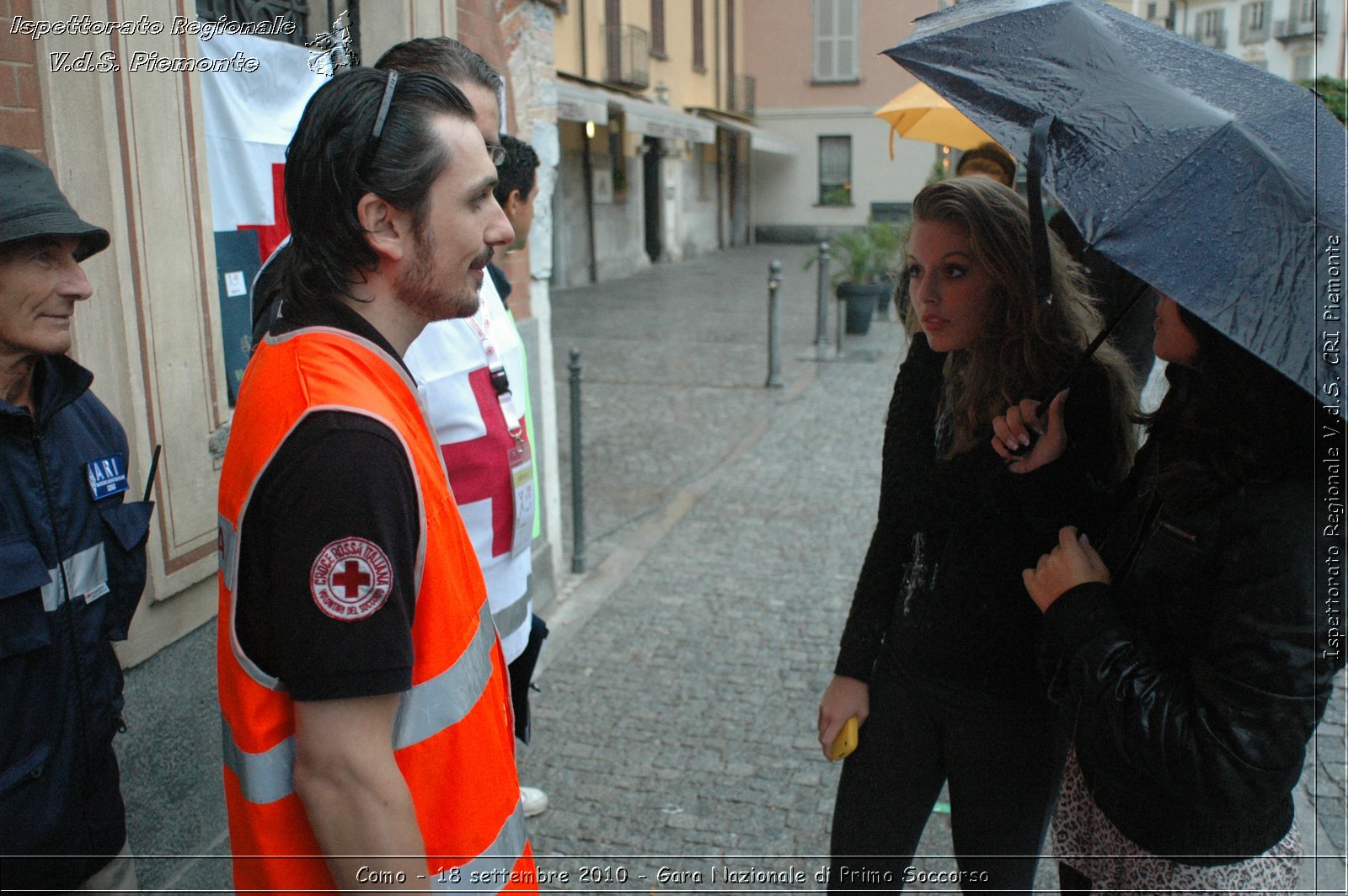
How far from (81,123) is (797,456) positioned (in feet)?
18.7

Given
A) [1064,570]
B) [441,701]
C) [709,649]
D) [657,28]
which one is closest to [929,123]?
[709,649]

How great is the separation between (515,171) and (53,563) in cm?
147

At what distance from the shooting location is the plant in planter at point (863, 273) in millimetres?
12570

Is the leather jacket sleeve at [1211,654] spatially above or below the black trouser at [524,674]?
above

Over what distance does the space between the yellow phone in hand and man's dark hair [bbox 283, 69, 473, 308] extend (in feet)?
4.52

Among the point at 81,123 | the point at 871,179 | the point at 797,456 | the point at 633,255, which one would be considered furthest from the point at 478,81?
the point at 871,179

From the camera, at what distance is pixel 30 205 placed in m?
1.78

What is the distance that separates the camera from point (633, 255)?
2323 centimetres

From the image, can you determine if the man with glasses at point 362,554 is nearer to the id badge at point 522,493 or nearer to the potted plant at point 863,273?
the id badge at point 522,493

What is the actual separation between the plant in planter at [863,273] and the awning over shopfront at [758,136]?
15078 millimetres

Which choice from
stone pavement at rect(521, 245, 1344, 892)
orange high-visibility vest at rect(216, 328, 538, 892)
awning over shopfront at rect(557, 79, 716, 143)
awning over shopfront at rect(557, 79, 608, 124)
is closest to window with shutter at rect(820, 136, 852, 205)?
awning over shopfront at rect(557, 79, 716, 143)

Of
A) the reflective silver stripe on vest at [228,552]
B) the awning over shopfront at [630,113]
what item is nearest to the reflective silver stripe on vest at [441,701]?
the reflective silver stripe on vest at [228,552]

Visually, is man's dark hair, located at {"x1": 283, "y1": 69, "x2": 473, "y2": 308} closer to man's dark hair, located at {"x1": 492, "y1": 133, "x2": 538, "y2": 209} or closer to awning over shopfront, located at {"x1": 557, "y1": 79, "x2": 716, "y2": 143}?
man's dark hair, located at {"x1": 492, "y1": 133, "x2": 538, "y2": 209}

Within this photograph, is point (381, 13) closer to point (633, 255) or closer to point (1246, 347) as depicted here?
point (1246, 347)
